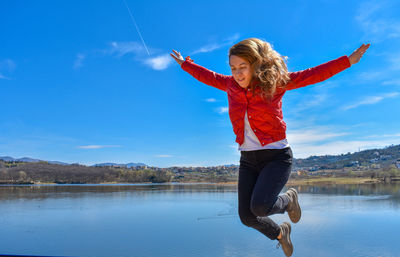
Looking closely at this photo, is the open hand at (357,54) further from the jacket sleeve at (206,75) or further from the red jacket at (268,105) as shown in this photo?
the jacket sleeve at (206,75)

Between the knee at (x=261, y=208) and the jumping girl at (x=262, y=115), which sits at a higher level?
the jumping girl at (x=262, y=115)

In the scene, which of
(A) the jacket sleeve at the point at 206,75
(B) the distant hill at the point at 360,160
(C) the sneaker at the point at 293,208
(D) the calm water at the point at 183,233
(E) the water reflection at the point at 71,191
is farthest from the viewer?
(B) the distant hill at the point at 360,160

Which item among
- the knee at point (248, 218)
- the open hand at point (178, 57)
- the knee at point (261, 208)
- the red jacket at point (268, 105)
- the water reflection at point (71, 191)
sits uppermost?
the open hand at point (178, 57)

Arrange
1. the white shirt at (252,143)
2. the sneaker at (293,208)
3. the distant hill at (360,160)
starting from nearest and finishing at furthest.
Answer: the white shirt at (252,143)
the sneaker at (293,208)
the distant hill at (360,160)

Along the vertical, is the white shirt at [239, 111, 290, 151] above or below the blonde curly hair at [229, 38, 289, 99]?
below

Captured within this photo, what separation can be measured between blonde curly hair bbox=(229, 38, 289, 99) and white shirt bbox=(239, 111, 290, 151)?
9.4 inches

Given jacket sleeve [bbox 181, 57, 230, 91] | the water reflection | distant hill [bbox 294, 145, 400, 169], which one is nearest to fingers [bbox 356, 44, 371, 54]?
jacket sleeve [bbox 181, 57, 230, 91]

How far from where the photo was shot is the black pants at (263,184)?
1975 millimetres

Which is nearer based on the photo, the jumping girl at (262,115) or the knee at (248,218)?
the jumping girl at (262,115)

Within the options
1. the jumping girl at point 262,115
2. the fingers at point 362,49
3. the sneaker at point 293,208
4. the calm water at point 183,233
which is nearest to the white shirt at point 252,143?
the jumping girl at point 262,115

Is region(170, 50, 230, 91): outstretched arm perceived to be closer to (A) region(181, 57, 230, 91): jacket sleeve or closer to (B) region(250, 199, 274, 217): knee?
→ (A) region(181, 57, 230, 91): jacket sleeve

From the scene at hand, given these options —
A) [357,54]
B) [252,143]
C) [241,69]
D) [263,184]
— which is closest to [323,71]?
[357,54]

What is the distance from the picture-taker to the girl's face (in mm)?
2027

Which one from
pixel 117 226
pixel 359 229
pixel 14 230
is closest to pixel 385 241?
pixel 359 229
